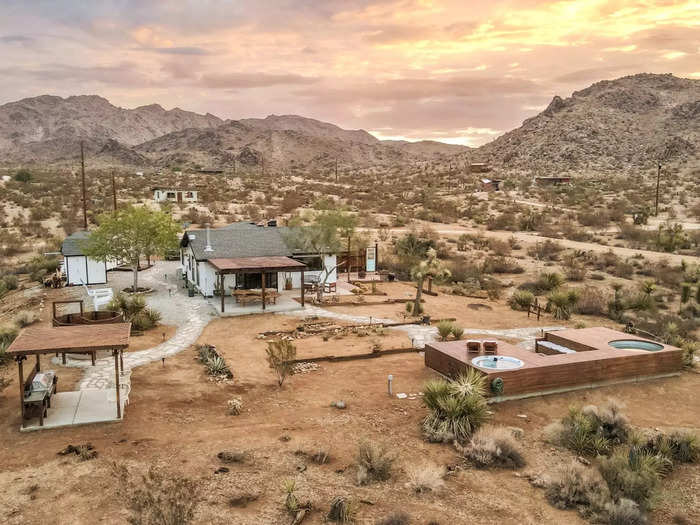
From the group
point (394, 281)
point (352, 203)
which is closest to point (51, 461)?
point (394, 281)

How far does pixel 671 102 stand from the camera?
→ 111688 millimetres

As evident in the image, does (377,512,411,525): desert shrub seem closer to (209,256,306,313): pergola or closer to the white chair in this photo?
(209,256,306,313): pergola

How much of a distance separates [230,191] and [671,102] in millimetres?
92616

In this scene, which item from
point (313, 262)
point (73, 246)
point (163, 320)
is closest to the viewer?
point (163, 320)

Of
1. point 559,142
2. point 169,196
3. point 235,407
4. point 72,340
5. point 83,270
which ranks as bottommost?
point 235,407

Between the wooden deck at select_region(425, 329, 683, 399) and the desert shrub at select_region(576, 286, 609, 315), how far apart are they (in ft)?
24.8

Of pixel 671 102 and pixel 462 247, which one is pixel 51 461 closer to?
pixel 462 247

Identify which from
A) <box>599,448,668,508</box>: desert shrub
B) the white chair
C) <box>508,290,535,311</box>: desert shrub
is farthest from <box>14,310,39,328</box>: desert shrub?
<box>508,290,535,311</box>: desert shrub

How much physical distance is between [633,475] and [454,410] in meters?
3.80

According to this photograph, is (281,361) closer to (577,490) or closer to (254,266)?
(577,490)

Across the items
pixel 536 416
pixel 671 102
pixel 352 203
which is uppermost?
pixel 671 102

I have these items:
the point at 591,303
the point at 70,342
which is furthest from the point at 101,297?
the point at 591,303

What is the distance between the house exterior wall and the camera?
28.5m

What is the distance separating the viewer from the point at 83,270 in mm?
28781
